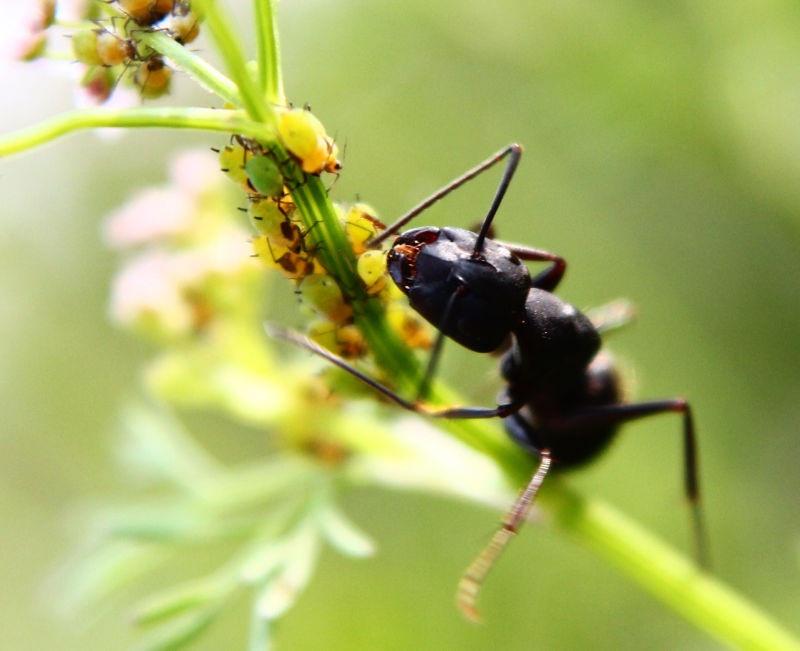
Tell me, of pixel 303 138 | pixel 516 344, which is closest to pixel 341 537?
pixel 516 344

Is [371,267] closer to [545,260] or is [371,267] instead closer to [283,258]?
[283,258]

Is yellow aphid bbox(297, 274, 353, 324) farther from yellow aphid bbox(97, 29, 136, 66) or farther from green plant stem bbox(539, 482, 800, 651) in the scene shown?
green plant stem bbox(539, 482, 800, 651)

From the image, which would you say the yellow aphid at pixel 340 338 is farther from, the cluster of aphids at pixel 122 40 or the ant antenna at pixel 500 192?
the cluster of aphids at pixel 122 40

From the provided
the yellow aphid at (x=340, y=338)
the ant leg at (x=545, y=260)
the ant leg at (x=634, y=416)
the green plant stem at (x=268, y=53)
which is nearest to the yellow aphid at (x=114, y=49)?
the green plant stem at (x=268, y=53)

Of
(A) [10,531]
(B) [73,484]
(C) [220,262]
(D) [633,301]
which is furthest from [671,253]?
(A) [10,531]

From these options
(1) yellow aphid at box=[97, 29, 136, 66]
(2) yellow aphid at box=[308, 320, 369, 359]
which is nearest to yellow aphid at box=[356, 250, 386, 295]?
(2) yellow aphid at box=[308, 320, 369, 359]

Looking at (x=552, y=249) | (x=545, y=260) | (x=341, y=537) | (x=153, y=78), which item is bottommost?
(x=552, y=249)
